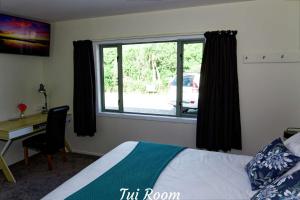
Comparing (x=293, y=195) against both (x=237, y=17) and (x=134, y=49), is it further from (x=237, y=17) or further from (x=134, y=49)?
(x=134, y=49)

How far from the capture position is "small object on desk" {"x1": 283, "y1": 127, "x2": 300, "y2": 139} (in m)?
2.49

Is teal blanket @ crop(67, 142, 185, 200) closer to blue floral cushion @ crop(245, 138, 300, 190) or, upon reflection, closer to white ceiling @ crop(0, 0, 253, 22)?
blue floral cushion @ crop(245, 138, 300, 190)

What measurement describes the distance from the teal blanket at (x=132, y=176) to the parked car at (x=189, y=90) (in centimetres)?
118

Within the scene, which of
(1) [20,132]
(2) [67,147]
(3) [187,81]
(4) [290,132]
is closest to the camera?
(4) [290,132]

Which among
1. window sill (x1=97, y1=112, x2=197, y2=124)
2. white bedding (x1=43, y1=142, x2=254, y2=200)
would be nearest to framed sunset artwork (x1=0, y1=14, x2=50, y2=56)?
window sill (x1=97, y1=112, x2=197, y2=124)

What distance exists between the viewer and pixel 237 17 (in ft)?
9.27

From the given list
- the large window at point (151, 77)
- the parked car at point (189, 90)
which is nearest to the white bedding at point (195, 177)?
the parked car at point (189, 90)

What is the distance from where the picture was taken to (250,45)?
2.81 meters

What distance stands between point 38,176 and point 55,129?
668 mm

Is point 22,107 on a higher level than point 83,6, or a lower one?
lower

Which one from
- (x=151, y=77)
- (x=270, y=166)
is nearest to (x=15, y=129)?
(x=151, y=77)

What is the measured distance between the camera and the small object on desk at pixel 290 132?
2490 mm

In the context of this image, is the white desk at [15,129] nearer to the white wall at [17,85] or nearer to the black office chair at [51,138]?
the black office chair at [51,138]

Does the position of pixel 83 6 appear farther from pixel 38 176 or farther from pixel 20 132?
pixel 38 176
